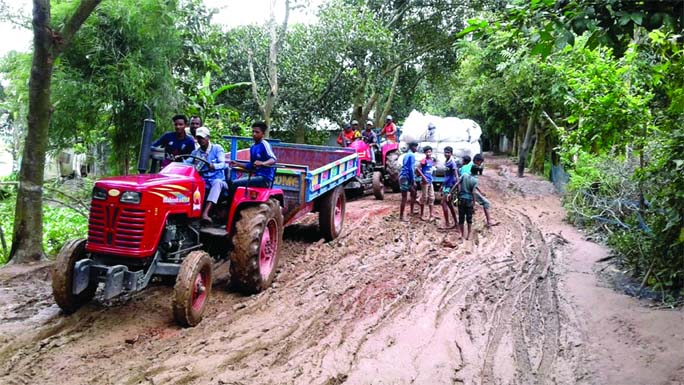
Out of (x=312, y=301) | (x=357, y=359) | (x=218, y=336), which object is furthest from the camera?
(x=312, y=301)

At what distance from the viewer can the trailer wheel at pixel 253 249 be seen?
5625mm

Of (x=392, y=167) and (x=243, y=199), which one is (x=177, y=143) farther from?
(x=392, y=167)

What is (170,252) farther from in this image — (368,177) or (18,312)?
(368,177)

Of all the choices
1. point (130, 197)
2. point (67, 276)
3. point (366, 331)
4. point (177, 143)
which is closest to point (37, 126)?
point (177, 143)

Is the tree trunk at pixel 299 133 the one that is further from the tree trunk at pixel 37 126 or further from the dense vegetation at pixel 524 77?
the tree trunk at pixel 37 126

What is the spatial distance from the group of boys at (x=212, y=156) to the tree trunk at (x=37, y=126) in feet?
5.88

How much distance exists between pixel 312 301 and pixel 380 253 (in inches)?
90.0

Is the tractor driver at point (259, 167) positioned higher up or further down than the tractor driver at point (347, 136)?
further down

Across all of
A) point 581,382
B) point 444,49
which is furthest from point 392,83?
point 581,382

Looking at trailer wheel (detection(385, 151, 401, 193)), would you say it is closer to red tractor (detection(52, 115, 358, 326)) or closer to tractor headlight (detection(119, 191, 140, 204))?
red tractor (detection(52, 115, 358, 326))

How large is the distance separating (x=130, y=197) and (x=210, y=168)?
46.2 inches

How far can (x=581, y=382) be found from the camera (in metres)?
4.16

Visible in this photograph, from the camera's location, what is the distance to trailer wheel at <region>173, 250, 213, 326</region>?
4.80 meters

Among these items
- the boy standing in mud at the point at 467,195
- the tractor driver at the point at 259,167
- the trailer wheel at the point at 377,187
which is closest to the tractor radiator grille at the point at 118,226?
the tractor driver at the point at 259,167
